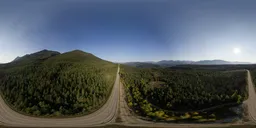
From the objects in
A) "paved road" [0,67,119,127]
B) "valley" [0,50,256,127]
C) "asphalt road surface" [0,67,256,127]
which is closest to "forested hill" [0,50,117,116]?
"valley" [0,50,256,127]

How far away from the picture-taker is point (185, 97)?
276 ft

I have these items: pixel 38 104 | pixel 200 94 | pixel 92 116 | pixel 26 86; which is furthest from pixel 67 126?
pixel 200 94

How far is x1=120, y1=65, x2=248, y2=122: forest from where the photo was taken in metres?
67.2

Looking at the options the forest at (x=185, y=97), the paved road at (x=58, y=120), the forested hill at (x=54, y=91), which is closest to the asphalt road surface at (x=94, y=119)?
the paved road at (x=58, y=120)

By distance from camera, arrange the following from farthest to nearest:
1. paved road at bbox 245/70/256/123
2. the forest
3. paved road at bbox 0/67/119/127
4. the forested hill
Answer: the forested hill < the forest < paved road at bbox 245/70/256/123 < paved road at bbox 0/67/119/127

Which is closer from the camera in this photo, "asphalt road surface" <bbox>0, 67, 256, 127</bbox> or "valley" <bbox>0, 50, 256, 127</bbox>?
"asphalt road surface" <bbox>0, 67, 256, 127</bbox>

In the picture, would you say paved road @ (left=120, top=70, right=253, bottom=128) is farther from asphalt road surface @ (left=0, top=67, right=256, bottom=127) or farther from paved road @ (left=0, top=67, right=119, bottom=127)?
paved road @ (left=0, top=67, right=119, bottom=127)

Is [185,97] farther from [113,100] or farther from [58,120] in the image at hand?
Answer: [58,120]

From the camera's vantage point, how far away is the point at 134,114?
6644 centimetres

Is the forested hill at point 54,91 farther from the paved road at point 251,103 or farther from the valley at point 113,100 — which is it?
the paved road at point 251,103

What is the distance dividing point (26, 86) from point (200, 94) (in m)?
90.4

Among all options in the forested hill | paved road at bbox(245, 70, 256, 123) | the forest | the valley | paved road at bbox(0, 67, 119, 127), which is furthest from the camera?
the forested hill

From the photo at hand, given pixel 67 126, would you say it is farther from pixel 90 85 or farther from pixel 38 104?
pixel 90 85

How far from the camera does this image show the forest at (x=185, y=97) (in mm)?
67188
